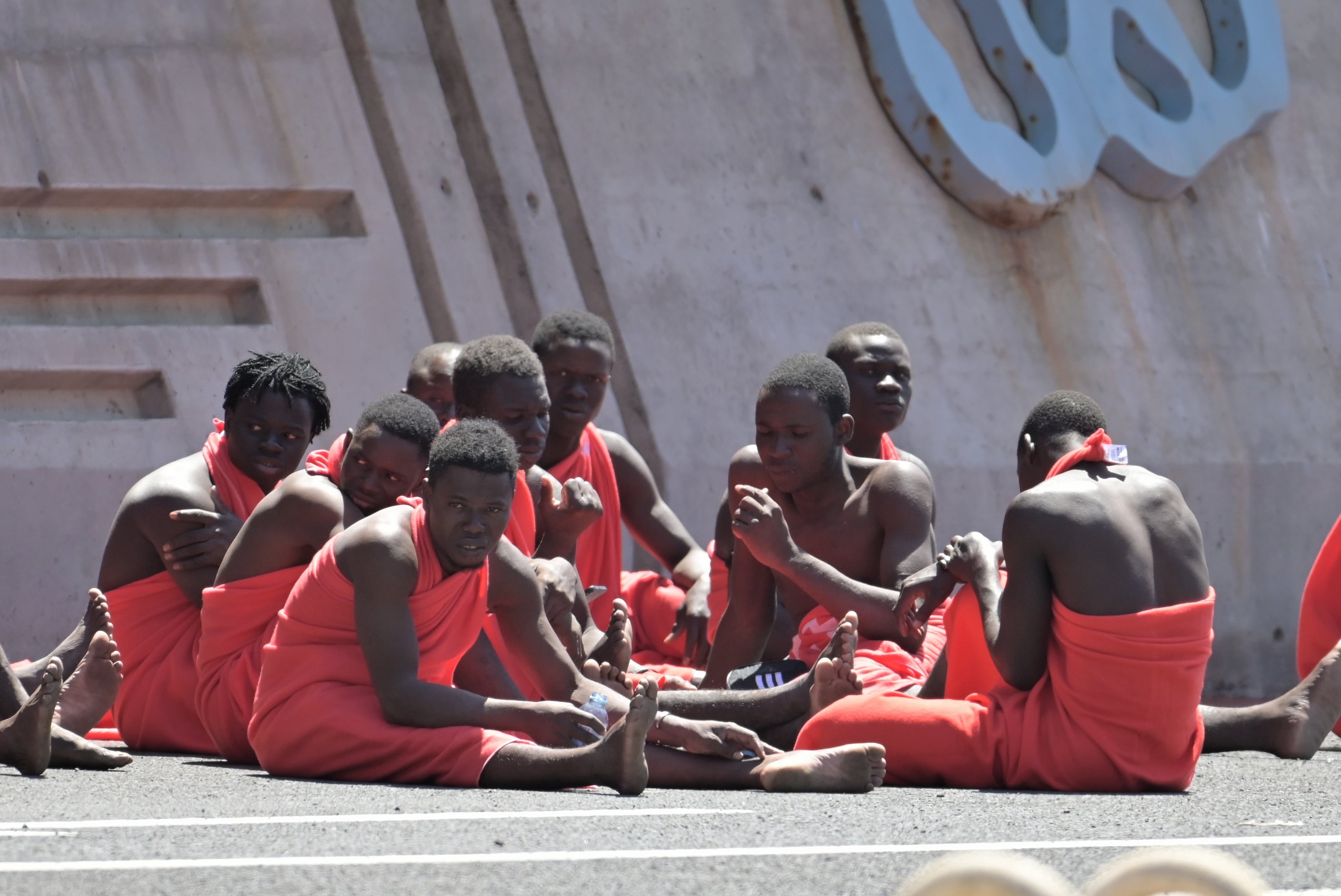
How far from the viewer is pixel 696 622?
22.4 feet

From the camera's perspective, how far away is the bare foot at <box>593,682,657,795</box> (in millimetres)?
4141

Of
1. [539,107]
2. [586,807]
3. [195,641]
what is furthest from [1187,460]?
[586,807]

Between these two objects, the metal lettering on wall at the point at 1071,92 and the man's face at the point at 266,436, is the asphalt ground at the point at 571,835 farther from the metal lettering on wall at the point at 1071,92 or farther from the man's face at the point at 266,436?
the metal lettering on wall at the point at 1071,92

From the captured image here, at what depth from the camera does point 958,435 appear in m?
9.67

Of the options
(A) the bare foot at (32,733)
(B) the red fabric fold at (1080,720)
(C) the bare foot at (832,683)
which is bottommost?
(B) the red fabric fold at (1080,720)

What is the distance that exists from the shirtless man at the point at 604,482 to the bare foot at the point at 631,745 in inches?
91.8

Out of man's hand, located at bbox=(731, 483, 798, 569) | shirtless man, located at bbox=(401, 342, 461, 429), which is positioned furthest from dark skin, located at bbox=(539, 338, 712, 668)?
man's hand, located at bbox=(731, 483, 798, 569)

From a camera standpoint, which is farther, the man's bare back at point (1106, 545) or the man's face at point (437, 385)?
the man's face at point (437, 385)

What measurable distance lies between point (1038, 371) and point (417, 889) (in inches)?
302

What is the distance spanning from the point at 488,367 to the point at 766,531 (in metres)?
1.15

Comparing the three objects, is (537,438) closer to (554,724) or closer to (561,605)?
(561,605)

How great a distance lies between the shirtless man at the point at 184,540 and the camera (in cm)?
550

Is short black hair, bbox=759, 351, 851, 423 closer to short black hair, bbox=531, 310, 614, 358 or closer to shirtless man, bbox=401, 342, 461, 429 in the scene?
short black hair, bbox=531, 310, 614, 358

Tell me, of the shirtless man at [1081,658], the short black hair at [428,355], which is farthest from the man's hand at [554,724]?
the short black hair at [428,355]
